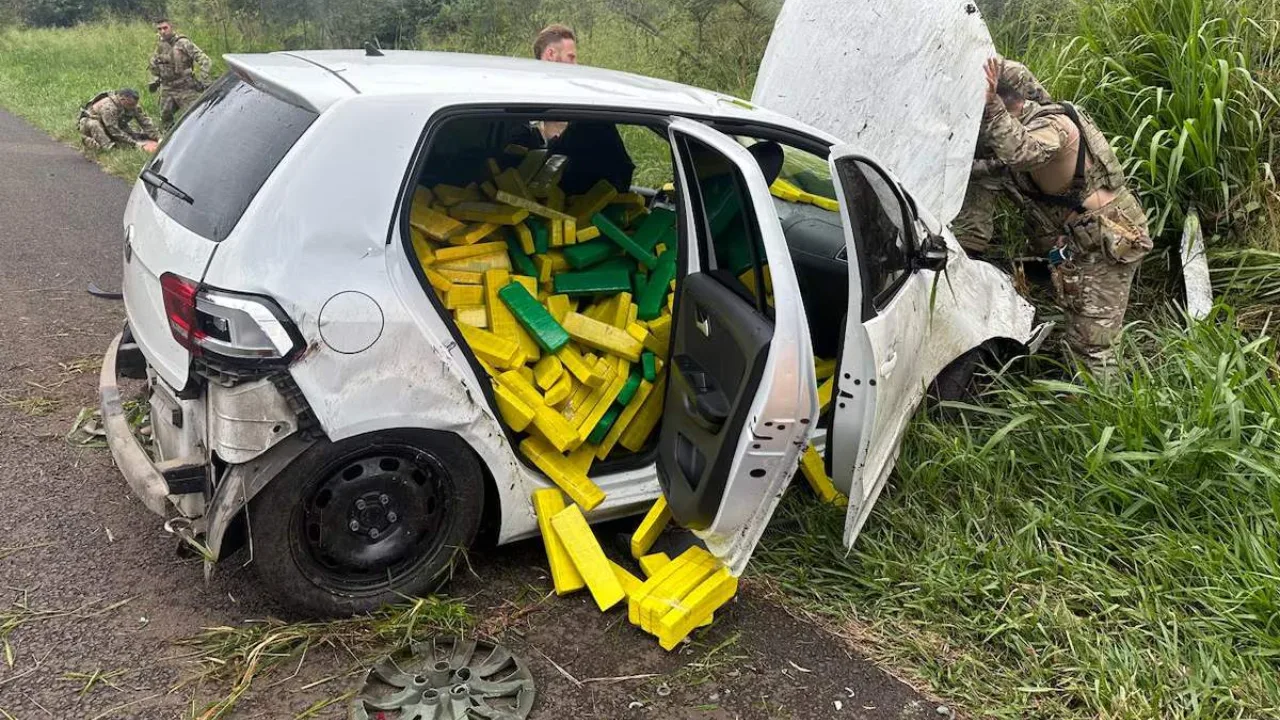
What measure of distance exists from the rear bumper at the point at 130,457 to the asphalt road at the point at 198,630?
0.43 meters

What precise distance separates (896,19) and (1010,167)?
91cm

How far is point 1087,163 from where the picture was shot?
464 cm

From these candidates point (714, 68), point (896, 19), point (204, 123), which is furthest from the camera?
point (714, 68)

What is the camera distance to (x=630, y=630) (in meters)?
3.03

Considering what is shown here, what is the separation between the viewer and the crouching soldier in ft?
34.8

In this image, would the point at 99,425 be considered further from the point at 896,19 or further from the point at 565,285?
the point at 896,19

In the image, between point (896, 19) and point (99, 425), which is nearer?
point (99, 425)

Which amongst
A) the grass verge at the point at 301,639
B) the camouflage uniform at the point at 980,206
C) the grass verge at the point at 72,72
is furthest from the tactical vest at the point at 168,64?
the grass verge at the point at 301,639

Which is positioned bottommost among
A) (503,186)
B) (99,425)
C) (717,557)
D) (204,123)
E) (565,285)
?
(99,425)

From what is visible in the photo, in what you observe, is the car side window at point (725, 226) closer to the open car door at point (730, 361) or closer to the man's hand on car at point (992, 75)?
the open car door at point (730, 361)

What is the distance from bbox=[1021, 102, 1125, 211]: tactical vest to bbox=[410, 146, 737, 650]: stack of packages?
7.48 feet

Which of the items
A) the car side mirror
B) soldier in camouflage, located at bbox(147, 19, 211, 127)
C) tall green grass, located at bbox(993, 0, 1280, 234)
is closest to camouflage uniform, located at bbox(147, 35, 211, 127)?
soldier in camouflage, located at bbox(147, 19, 211, 127)

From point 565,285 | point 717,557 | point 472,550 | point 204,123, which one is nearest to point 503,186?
point 565,285

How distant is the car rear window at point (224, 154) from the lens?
2617mm
